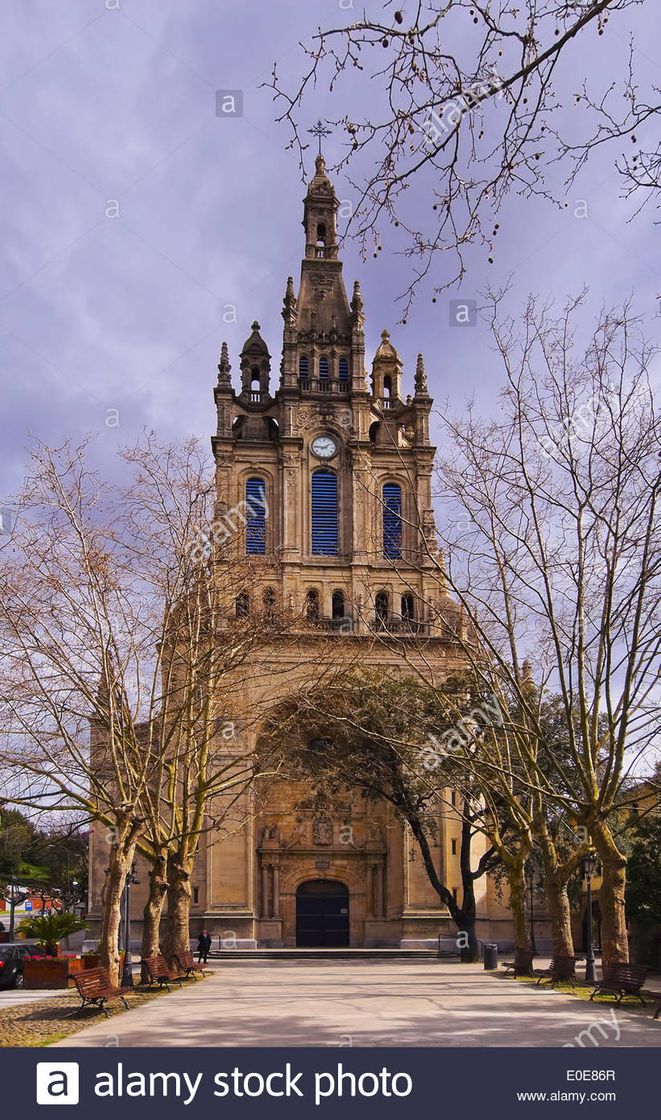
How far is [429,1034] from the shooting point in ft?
53.2

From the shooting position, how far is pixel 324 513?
5628 cm

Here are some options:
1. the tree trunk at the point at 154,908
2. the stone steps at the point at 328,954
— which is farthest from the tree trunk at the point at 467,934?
the tree trunk at the point at 154,908

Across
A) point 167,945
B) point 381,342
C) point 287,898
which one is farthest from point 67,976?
point 381,342

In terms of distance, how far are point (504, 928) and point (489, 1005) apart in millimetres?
31990

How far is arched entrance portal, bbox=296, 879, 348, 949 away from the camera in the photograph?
A: 52688 millimetres

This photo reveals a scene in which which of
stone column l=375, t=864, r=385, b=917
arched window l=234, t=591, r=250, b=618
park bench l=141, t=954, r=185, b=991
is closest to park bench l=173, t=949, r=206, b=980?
park bench l=141, t=954, r=185, b=991

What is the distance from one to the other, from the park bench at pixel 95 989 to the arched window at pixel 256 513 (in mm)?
34300

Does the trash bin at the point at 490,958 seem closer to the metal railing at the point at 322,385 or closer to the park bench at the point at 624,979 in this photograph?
the park bench at the point at 624,979

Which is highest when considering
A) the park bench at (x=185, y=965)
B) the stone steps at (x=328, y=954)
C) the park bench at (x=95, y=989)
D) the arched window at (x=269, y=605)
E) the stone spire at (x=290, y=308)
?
the stone spire at (x=290, y=308)

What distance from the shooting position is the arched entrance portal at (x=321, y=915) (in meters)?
52.7

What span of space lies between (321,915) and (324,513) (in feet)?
64.1

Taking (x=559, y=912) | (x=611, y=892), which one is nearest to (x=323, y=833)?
(x=559, y=912)

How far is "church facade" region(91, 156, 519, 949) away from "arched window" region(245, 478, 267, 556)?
108 millimetres
